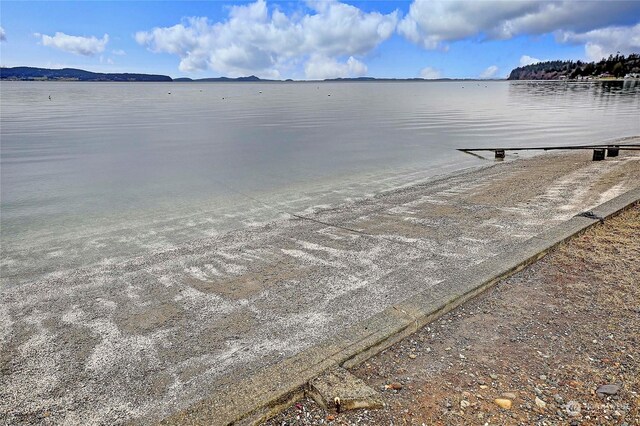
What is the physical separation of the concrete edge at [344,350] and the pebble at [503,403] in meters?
0.99

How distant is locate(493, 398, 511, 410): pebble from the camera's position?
3.06 m

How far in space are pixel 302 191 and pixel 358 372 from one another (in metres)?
9.33

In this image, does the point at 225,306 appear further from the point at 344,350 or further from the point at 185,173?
the point at 185,173

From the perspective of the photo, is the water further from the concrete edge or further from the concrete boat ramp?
the concrete edge

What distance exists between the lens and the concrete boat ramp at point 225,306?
337 cm

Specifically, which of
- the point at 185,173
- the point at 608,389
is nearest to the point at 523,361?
the point at 608,389

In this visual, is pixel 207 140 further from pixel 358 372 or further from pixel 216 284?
pixel 358 372

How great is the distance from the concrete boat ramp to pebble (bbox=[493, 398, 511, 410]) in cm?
108

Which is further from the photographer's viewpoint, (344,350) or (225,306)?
(225,306)

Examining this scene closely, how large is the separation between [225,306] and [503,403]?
297 centimetres

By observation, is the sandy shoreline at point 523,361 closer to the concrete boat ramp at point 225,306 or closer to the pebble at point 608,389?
the pebble at point 608,389

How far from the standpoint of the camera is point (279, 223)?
8.65 meters

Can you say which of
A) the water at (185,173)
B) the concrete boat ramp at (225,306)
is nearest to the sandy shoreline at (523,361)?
the concrete boat ramp at (225,306)

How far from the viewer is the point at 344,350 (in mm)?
3643
